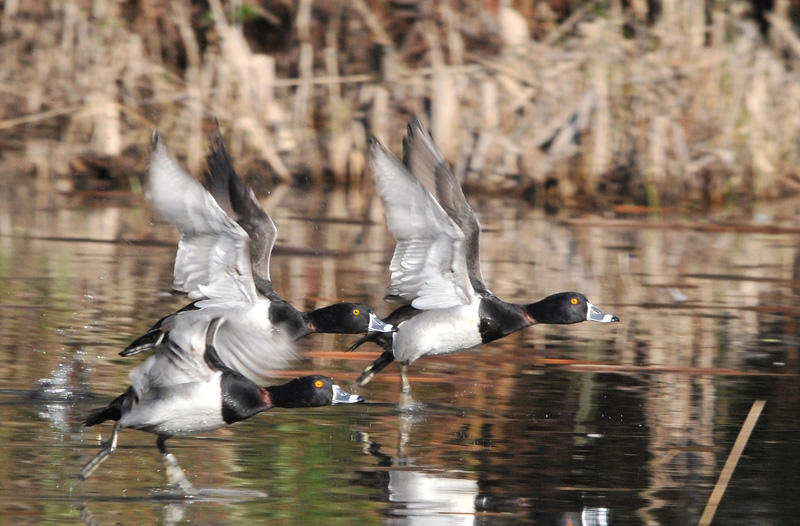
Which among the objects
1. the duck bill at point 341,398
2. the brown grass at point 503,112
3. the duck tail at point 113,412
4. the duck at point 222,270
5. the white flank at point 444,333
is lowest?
the duck tail at point 113,412

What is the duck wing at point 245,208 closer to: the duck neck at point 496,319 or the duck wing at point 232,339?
the duck wing at point 232,339

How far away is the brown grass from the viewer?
64.0 ft

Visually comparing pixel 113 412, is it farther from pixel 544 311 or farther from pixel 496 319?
pixel 544 311

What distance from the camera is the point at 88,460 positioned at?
7.41 metres

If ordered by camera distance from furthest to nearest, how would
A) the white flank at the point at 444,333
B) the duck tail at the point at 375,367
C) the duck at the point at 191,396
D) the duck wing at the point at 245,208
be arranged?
the duck wing at the point at 245,208 < the duck tail at the point at 375,367 < the white flank at the point at 444,333 < the duck at the point at 191,396

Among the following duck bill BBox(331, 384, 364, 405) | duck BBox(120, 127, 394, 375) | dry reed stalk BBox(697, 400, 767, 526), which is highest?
duck BBox(120, 127, 394, 375)

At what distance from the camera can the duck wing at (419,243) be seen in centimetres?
915

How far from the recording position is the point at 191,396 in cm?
721

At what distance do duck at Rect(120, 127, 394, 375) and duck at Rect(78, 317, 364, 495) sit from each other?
12 cm

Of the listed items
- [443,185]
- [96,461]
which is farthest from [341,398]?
[443,185]

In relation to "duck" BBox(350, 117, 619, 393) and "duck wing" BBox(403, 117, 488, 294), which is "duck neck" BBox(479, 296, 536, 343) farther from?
"duck wing" BBox(403, 117, 488, 294)

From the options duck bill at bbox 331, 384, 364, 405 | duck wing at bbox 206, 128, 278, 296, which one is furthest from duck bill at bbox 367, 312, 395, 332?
duck bill at bbox 331, 384, 364, 405

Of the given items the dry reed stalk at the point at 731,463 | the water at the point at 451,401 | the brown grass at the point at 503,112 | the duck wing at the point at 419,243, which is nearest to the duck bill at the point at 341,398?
the water at the point at 451,401

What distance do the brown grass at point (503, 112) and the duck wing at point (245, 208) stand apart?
9.10 meters
